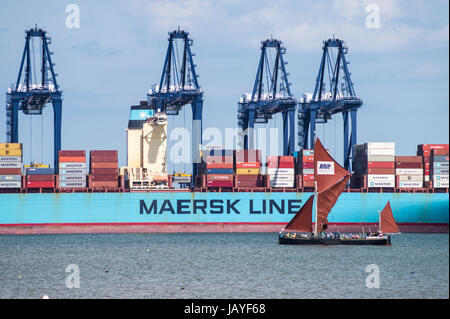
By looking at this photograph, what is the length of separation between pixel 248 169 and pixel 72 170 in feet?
60.2

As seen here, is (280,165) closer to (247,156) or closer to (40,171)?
(247,156)

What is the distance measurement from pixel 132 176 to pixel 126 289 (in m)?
46.6

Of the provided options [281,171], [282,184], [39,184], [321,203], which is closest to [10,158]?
[39,184]

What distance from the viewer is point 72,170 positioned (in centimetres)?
7612

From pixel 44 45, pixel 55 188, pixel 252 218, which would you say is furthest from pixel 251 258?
pixel 44 45

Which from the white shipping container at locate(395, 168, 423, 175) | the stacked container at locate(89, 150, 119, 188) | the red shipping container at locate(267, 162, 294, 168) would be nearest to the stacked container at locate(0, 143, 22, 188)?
the stacked container at locate(89, 150, 119, 188)

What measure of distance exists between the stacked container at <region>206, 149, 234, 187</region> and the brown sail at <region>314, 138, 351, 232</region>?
21.7 meters

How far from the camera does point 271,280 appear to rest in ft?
125

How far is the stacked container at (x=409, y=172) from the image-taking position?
77.7 m

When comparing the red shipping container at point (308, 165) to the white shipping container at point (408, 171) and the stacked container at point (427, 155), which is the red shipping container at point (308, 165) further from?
the stacked container at point (427, 155)

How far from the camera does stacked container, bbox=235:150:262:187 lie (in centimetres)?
7794

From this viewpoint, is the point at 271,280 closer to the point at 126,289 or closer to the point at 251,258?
the point at 126,289
